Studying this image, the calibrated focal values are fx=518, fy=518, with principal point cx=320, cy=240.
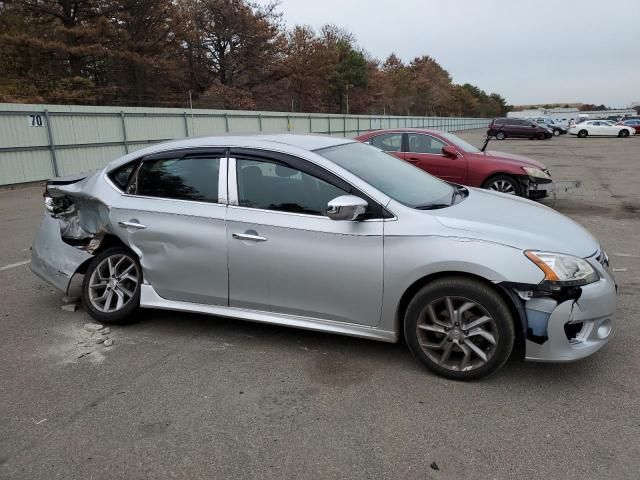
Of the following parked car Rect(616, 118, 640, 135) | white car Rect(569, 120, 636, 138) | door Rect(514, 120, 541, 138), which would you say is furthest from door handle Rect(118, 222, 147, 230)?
parked car Rect(616, 118, 640, 135)

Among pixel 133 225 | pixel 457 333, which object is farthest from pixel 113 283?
pixel 457 333

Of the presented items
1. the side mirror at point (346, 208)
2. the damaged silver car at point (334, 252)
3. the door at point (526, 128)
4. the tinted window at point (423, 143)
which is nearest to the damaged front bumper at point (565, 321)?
the damaged silver car at point (334, 252)

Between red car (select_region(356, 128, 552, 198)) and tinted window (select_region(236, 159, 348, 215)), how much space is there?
19.6 feet

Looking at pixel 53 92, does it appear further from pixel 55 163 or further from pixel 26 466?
pixel 26 466

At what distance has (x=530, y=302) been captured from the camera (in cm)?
314

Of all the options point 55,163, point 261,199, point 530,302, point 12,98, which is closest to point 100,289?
point 261,199

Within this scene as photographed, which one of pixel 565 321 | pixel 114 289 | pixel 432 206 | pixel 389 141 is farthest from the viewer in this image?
pixel 389 141

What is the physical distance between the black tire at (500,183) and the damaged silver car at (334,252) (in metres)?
5.09

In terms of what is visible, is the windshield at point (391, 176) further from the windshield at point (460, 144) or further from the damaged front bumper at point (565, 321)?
the windshield at point (460, 144)

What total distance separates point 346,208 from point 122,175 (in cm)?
223

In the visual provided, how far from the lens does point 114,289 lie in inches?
175

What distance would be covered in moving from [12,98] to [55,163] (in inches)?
398

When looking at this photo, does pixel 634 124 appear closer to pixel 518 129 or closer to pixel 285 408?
pixel 518 129

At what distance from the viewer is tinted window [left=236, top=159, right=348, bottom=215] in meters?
3.67
